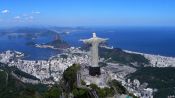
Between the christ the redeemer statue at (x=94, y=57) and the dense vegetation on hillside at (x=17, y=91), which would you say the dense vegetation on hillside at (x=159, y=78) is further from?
the christ the redeemer statue at (x=94, y=57)

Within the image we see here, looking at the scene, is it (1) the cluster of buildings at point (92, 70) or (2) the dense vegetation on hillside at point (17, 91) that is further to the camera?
(2) the dense vegetation on hillside at point (17, 91)

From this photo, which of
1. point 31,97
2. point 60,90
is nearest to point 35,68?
point 31,97

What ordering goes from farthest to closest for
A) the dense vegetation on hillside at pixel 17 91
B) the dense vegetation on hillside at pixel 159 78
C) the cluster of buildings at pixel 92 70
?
1. the dense vegetation on hillside at pixel 159 78
2. the dense vegetation on hillside at pixel 17 91
3. the cluster of buildings at pixel 92 70

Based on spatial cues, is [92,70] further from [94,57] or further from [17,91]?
[17,91]

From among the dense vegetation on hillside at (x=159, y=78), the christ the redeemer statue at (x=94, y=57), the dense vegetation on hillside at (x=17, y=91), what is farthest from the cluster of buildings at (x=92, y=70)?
the dense vegetation on hillside at (x=17, y=91)

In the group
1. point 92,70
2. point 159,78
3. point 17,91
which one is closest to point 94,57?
point 92,70

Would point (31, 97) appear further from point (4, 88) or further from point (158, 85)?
point (158, 85)

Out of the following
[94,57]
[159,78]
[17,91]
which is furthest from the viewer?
[159,78]

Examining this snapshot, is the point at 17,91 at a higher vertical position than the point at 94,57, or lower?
lower
